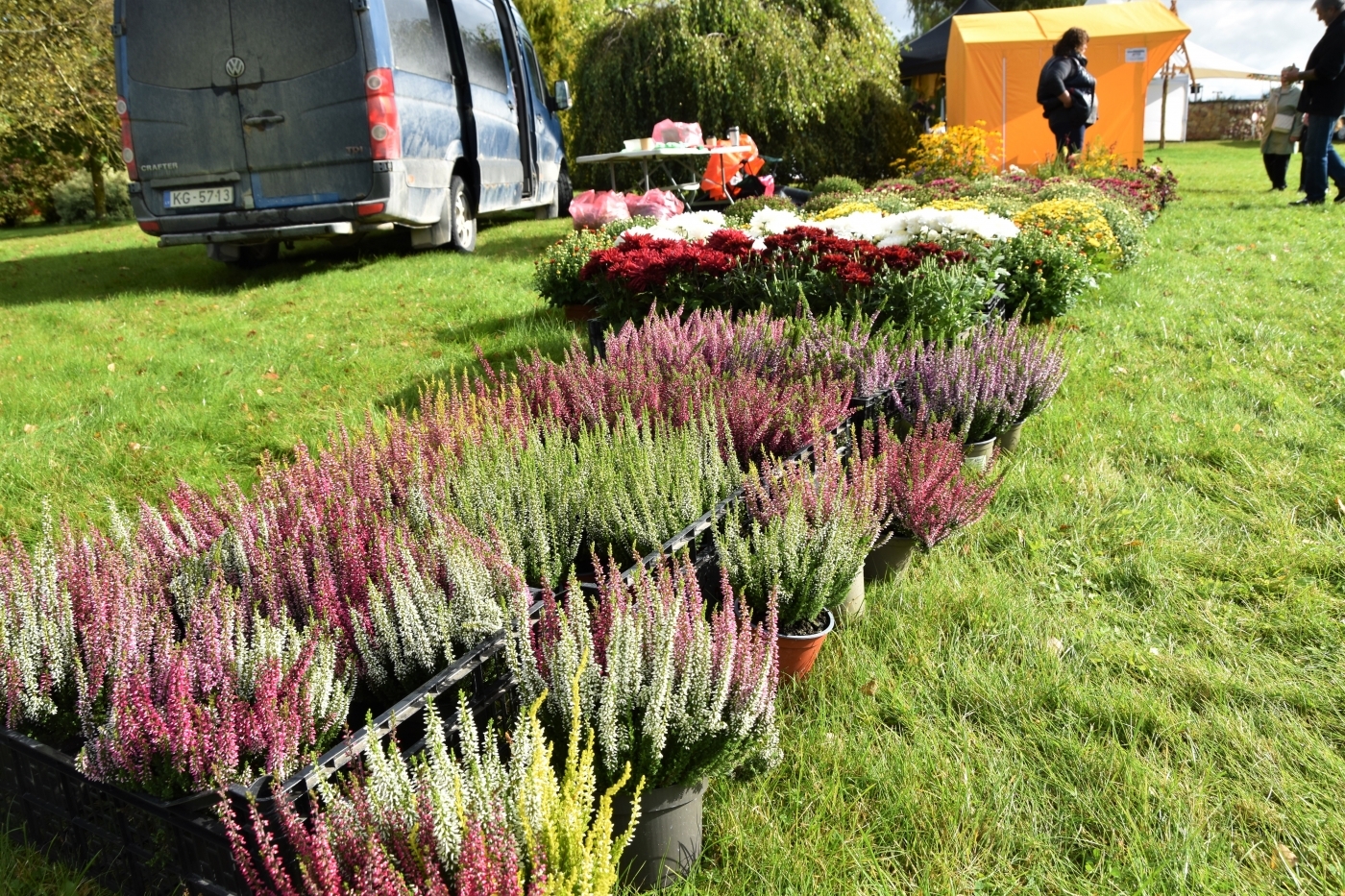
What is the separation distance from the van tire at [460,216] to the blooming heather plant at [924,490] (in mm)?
7493

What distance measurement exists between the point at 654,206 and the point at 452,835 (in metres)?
9.28

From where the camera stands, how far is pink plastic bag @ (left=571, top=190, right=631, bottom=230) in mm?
9281

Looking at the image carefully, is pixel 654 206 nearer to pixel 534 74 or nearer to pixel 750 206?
pixel 750 206

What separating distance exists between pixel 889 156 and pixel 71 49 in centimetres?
1461

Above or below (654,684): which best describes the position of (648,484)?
above

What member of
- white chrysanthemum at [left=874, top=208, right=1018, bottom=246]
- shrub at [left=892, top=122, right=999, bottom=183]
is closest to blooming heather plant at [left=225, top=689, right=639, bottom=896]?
white chrysanthemum at [left=874, top=208, right=1018, bottom=246]

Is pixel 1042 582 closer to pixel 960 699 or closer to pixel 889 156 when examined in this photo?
pixel 960 699

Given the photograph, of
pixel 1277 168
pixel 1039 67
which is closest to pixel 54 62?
pixel 1039 67

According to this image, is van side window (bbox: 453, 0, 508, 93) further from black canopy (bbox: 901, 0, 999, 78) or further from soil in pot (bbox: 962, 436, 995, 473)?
black canopy (bbox: 901, 0, 999, 78)

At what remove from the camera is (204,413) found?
4.98 metres

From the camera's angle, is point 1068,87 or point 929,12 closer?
point 1068,87

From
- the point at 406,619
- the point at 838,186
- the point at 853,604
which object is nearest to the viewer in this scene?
the point at 406,619

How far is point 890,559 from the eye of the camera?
3080 millimetres

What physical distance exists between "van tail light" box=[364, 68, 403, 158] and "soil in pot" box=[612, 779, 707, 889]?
23.3ft
